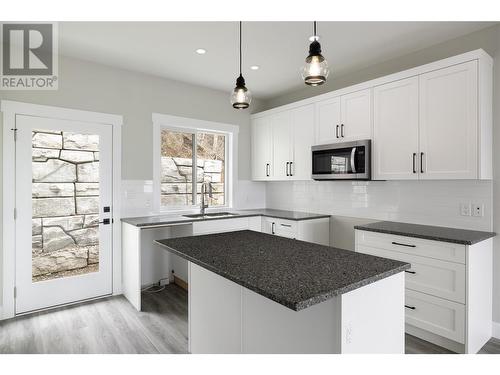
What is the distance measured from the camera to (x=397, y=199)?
331 centimetres

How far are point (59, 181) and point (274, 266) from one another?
2.76 m

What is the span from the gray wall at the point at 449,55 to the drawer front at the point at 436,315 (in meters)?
0.57

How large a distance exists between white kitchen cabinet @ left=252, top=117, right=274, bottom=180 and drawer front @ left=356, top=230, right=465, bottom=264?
187cm

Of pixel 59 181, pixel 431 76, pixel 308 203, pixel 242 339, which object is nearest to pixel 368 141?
pixel 431 76

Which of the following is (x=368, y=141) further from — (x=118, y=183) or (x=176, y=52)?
(x=118, y=183)

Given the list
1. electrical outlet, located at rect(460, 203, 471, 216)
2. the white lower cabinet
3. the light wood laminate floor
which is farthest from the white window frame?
electrical outlet, located at rect(460, 203, 471, 216)

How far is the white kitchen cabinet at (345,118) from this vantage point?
10.7 feet

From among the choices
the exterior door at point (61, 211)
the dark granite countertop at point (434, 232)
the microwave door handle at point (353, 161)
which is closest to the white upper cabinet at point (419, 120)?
the microwave door handle at point (353, 161)

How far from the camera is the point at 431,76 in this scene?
2.73m

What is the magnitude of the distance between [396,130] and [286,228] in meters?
1.65

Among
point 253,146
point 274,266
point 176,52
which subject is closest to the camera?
point 274,266

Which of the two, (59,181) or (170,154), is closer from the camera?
(59,181)

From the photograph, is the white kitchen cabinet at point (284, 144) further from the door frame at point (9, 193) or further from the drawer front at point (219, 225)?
the door frame at point (9, 193)

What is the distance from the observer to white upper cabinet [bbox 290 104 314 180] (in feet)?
12.8
